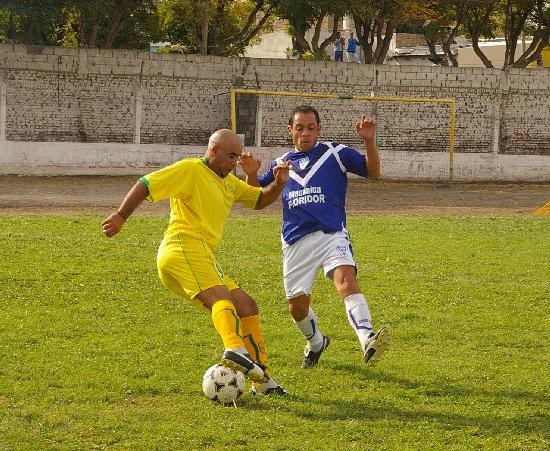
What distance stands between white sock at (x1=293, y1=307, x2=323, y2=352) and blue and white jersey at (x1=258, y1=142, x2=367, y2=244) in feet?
2.00

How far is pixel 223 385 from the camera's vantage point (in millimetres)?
7004

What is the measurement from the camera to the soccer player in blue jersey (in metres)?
8.24

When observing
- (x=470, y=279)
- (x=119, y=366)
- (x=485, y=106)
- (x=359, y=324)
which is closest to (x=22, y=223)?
(x=470, y=279)

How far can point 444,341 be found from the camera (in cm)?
941

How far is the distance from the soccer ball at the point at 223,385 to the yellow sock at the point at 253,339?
1.57 ft

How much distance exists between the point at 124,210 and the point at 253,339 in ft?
4.14

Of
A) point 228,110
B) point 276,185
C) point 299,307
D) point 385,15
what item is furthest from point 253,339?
point 385,15

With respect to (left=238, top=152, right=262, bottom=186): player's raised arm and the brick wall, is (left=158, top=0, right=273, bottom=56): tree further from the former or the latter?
(left=238, top=152, right=262, bottom=186): player's raised arm

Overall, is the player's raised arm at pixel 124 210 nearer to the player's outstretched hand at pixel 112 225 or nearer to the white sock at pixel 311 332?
the player's outstretched hand at pixel 112 225

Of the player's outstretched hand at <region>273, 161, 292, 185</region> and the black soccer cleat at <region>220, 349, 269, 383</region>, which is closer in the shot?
the black soccer cleat at <region>220, 349, 269, 383</region>

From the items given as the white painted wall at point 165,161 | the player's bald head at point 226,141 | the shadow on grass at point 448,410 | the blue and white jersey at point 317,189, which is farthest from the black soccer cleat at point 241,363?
the white painted wall at point 165,161

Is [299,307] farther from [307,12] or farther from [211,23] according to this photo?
[211,23]

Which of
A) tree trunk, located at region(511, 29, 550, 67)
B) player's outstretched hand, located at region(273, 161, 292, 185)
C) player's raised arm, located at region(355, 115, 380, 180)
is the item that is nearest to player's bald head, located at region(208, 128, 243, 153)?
player's outstretched hand, located at region(273, 161, 292, 185)

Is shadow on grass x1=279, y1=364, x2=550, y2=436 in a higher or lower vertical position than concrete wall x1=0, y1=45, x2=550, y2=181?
lower
